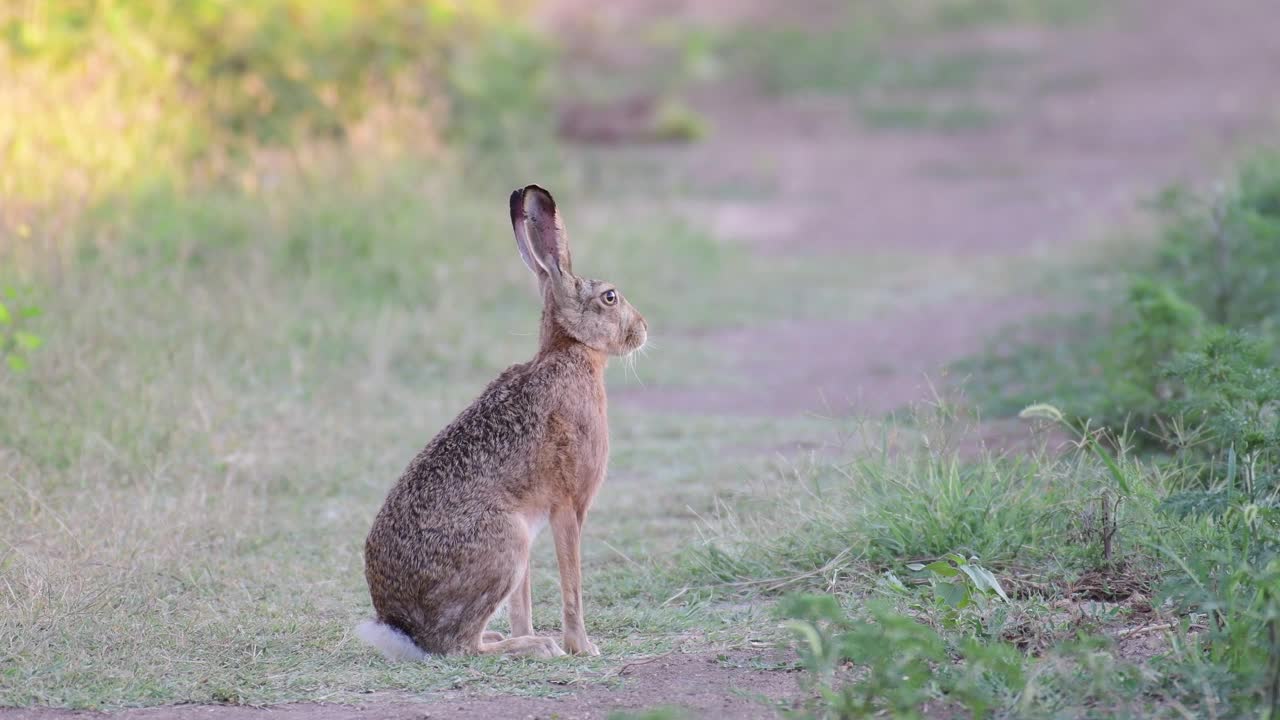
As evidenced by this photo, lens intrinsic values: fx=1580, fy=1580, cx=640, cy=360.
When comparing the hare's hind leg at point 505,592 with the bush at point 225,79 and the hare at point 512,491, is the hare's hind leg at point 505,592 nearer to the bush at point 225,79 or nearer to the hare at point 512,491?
the hare at point 512,491

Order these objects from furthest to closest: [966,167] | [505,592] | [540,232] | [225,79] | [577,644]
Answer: [966,167], [225,79], [540,232], [577,644], [505,592]

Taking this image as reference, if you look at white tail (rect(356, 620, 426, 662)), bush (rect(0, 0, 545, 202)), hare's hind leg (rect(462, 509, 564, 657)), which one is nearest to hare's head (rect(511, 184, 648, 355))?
hare's hind leg (rect(462, 509, 564, 657))

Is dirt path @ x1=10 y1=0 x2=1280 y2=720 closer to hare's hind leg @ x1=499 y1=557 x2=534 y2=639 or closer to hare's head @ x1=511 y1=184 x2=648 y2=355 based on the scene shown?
hare's head @ x1=511 y1=184 x2=648 y2=355

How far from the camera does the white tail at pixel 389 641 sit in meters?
4.69

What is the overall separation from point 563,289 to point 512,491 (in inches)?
31.0

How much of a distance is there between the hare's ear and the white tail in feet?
4.20

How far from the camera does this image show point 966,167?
55.2 feet

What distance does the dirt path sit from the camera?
976 cm

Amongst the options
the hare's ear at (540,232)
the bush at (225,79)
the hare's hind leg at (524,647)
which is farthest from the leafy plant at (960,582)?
the bush at (225,79)

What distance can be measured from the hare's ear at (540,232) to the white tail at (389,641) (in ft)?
4.20

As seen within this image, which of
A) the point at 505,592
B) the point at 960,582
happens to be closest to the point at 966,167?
the point at 960,582

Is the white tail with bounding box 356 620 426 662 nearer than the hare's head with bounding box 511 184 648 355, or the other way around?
the white tail with bounding box 356 620 426 662

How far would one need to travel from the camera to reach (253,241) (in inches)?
392

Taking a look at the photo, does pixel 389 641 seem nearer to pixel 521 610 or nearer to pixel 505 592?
pixel 505 592
